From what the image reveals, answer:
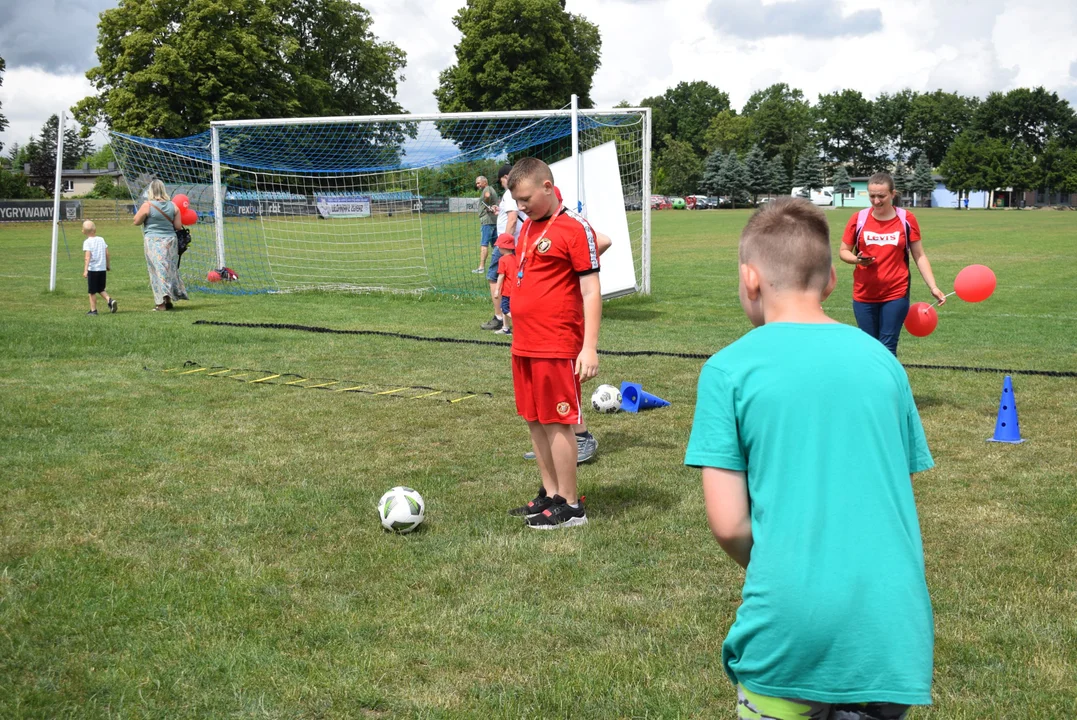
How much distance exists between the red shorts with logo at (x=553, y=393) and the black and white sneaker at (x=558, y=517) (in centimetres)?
48

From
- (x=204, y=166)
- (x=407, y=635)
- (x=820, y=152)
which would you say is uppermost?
(x=820, y=152)

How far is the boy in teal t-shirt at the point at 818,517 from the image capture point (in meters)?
1.92

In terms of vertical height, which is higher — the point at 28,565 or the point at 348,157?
the point at 348,157

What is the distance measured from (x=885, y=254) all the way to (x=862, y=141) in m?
120

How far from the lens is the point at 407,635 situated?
410cm

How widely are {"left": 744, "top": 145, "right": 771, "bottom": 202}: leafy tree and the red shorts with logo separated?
306ft

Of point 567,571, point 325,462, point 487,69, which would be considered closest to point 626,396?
point 325,462

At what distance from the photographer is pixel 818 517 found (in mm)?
1935

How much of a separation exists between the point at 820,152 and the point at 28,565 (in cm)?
12386

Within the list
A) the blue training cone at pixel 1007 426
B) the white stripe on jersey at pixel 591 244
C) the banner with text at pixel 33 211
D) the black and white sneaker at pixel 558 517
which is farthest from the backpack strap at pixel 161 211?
the banner with text at pixel 33 211

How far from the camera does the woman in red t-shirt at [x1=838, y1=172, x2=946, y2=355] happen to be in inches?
314

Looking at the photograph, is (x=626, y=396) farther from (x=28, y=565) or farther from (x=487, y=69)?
(x=487, y=69)

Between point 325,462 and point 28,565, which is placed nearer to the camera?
Result: point 28,565

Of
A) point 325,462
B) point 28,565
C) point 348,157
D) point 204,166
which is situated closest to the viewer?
point 28,565
